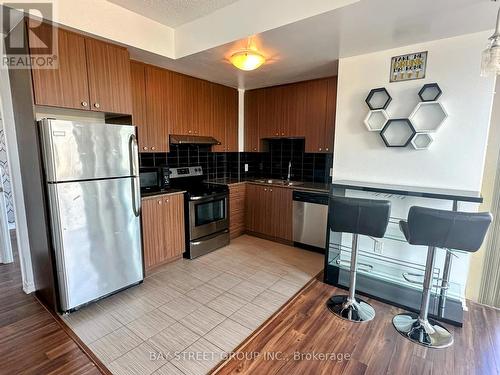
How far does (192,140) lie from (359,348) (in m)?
3.04

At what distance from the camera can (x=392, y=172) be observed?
105 inches

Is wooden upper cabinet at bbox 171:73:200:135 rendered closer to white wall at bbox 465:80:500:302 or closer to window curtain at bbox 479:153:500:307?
white wall at bbox 465:80:500:302

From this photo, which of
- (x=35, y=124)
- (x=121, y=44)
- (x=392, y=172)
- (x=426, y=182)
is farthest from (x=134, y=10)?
(x=426, y=182)

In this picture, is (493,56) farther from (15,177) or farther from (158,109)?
(15,177)

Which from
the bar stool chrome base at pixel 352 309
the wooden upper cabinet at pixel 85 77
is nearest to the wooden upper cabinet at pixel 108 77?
the wooden upper cabinet at pixel 85 77

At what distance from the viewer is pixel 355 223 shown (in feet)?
7.32

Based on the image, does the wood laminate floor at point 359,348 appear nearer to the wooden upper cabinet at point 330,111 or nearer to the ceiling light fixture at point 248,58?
the wooden upper cabinet at point 330,111

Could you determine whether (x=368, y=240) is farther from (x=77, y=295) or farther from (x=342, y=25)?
(x=77, y=295)

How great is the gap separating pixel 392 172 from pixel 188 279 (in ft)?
8.09

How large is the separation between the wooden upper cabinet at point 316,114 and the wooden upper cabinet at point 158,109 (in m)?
1.93

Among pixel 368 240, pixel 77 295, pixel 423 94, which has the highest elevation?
pixel 423 94

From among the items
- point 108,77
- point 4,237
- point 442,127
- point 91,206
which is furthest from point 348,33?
point 4,237

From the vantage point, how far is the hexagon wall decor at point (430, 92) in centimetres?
233

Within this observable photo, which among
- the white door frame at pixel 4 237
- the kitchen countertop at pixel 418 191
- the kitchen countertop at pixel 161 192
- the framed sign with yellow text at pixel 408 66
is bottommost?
the white door frame at pixel 4 237
